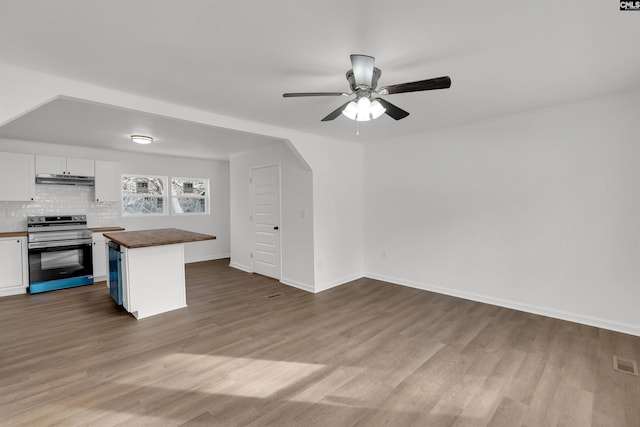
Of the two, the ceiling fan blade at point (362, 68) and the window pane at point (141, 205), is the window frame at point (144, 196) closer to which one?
the window pane at point (141, 205)

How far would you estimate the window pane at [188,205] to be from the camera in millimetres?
6496

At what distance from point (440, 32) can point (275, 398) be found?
105 inches

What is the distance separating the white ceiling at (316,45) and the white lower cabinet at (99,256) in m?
3.50

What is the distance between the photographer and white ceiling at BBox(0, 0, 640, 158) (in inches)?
62.7

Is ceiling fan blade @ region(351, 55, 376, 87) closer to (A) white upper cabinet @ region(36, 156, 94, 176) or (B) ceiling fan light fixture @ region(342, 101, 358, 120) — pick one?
(B) ceiling fan light fixture @ region(342, 101, 358, 120)

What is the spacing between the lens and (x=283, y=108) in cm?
319

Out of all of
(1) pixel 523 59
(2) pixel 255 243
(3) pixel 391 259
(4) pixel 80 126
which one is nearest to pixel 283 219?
(2) pixel 255 243

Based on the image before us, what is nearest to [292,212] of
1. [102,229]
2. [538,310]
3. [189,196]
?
[189,196]

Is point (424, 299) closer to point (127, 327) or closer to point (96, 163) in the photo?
point (127, 327)

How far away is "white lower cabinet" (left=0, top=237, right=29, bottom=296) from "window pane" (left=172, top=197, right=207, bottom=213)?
2.52 metres

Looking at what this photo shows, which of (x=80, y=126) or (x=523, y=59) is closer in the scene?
(x=523, y=59)

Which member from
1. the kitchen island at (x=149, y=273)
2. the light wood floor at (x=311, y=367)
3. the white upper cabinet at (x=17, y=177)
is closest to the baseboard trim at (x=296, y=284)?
the light wood floor at (x=311, y=367)

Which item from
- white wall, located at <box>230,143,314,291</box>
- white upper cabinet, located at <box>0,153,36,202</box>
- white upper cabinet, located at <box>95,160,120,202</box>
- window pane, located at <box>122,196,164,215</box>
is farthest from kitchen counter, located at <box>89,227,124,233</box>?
white wall, located at <box>230,143,314,291</box>

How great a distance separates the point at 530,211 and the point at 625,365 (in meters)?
1.69
